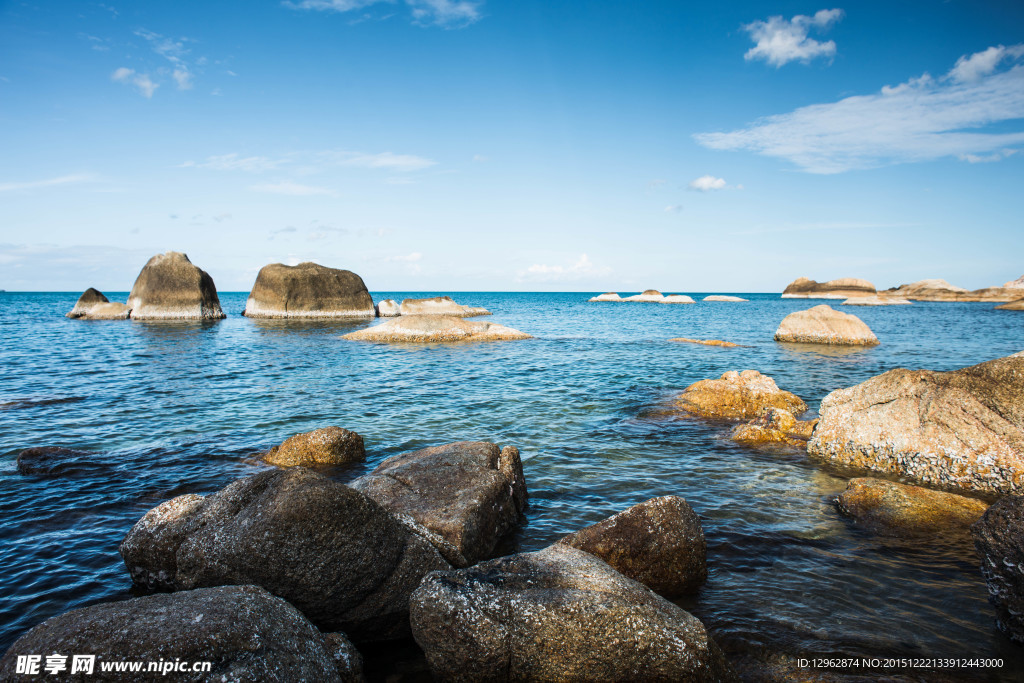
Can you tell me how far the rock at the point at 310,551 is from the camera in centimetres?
493

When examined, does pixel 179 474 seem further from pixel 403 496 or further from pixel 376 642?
pixel 376 642

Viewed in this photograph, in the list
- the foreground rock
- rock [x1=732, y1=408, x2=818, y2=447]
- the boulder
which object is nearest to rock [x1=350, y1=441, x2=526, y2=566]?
rock [x1=732, y1=408, x2=818, y2=447]

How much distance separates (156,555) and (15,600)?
1617 mm

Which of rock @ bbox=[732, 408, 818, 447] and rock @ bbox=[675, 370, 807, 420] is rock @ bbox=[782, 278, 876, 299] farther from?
rock @ bbox=[732, 408, 818, 447]

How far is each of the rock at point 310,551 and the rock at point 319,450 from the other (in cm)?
480

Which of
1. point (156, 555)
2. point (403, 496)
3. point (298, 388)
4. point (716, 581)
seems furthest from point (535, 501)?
point (298, 388)

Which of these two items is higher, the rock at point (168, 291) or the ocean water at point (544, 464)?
the rock at point (168, 291)

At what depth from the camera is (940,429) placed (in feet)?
30.3

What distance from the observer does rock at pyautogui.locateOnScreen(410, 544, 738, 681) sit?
4223mm

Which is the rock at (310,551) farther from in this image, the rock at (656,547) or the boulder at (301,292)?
the boulder at (301,292)

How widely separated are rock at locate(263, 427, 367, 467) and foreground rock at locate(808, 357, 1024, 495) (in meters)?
9.53

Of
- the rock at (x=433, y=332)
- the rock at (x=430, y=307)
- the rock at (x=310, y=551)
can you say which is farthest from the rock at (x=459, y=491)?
the rock at (x=430, y=307)

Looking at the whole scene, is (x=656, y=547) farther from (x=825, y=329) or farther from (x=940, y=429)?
(x=825, y=329)

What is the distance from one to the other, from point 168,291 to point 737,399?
184ft
